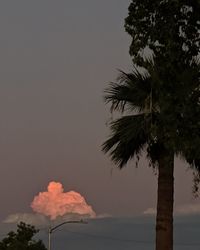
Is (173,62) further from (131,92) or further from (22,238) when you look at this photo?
(22,238)

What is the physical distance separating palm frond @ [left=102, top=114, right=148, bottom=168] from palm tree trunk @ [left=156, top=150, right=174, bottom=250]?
82 centimetres

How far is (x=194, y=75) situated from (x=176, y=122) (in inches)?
49.7

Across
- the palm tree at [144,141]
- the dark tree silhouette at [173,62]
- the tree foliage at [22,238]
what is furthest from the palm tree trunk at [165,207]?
the tree foliage at [22,238]

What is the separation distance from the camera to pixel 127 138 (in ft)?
59.2

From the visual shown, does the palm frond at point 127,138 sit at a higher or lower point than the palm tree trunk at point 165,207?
higher

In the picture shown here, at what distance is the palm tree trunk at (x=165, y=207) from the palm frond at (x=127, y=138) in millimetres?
825

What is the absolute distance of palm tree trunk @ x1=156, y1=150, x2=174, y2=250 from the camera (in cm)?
1834

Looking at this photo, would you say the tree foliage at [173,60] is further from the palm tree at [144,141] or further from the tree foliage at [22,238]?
the tree foliage at [22,238]

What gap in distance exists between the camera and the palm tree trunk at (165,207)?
60.2 ft

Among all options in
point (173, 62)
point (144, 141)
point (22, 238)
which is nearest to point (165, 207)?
point (144, 141)

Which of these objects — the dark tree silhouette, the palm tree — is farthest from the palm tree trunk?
the dark tree silhouette

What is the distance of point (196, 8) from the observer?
13.4 m

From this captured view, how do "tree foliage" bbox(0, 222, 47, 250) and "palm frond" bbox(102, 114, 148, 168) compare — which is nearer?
"palm frond" bbox(102, 114, 148, 168)

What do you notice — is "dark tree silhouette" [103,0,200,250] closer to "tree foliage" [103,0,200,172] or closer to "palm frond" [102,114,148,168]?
"tree foliage" [103,0,200,172]
